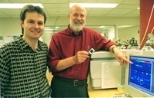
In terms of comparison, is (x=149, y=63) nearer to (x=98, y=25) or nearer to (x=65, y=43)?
(x=65, y=43)

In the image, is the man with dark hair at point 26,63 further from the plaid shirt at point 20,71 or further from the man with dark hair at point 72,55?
the man with dark hair at point 72,55

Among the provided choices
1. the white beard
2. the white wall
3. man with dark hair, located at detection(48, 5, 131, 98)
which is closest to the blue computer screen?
man with dark hair, located at detection(48, 5, 131, 98)

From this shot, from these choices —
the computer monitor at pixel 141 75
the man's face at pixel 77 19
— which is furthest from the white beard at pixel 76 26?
the computer monitor at pixel 141 75

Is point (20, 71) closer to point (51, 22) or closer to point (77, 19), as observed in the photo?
point (77, 19)

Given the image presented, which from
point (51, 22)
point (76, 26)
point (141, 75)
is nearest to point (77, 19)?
point (76, 26)

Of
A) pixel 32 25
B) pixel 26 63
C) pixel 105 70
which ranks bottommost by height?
pixel 105 70

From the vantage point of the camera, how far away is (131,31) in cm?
788

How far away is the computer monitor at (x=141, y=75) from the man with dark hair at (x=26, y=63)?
0.66 m

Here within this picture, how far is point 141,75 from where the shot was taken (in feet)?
3.86

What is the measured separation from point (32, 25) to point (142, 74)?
2.77 ft

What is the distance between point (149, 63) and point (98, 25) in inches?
253

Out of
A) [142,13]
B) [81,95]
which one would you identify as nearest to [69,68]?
[81,95]

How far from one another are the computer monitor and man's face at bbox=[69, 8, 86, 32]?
53 centimetres

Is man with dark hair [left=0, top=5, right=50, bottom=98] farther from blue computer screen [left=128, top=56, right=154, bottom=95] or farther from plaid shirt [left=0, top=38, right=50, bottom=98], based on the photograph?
blue computer screen [left=128, top=56, right=154, bottom=95]
